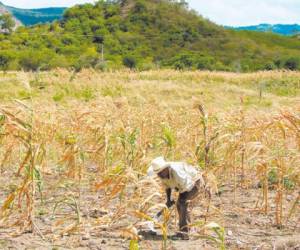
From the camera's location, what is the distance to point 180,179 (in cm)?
279

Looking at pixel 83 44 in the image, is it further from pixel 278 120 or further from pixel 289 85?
pixel 278 120

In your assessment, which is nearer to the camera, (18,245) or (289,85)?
(18,245)

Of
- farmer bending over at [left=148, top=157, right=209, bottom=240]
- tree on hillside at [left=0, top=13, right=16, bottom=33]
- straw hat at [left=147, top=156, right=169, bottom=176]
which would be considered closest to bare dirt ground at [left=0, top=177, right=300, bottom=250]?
farmer bending over at [left=148, top=157, right=209, bottom=240]

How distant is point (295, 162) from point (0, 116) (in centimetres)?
179

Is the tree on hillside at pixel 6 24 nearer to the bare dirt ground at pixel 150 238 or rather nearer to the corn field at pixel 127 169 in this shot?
the corn field at pixel 127 169

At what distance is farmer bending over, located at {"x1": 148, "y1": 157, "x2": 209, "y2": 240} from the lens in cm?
279

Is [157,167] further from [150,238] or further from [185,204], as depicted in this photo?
[150,238]

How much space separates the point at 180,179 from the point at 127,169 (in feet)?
0.88

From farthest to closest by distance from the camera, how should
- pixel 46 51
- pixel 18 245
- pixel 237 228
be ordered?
pixel 46 51 < pixel 237 228 < pixel 18 245

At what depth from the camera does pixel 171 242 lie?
9.56 feet

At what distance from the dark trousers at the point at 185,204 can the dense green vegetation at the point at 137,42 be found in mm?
26848

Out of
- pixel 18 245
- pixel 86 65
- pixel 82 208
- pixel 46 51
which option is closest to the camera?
pixel 18 245

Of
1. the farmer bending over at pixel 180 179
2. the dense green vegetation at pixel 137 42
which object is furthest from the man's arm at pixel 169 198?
the dense green vegetation at pixel 137 42

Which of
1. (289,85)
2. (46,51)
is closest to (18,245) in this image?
(289,85)
